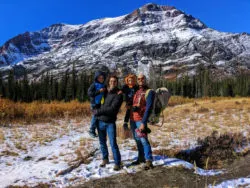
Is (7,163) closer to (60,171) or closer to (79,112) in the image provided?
(60,171)

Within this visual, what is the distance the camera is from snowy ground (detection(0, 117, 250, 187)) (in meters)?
6.49

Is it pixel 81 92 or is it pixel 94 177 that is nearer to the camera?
pixel 94 177

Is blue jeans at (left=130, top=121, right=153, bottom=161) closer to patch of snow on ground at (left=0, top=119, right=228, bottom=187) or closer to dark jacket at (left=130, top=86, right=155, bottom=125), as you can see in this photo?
dark jacket at (left=130, top=86, right=155, bottom=125)

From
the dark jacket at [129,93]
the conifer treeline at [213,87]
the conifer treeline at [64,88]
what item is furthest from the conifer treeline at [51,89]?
the dark jacket at [129,93]

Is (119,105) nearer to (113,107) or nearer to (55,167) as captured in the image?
(113,107)

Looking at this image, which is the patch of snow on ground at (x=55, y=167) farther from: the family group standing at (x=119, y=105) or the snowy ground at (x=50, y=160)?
the family group standing at (x=119, y=105)

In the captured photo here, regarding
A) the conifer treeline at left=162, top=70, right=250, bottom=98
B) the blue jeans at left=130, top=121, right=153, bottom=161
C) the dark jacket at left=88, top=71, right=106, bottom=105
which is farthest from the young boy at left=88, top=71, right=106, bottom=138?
the conifer treeline at left=162, top=70, right=250, bottom=98

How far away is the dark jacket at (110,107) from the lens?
6320mm

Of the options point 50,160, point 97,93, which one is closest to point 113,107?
point 97,93

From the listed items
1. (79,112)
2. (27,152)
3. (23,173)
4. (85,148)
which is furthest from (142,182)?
(79,112)

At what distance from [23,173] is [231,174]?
5023 mm

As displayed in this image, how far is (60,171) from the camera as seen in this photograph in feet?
22.4

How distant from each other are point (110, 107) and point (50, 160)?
3.20m

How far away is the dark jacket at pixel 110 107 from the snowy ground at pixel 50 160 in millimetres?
1242
